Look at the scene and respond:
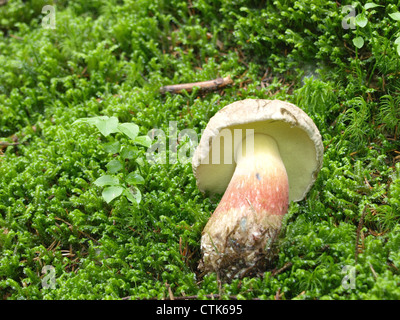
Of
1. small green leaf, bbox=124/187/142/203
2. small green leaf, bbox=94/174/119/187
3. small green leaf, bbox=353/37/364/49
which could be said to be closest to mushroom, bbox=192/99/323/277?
small green leaf, bbox=124/187/142/203

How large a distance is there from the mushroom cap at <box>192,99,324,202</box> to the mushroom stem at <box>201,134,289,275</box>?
88mm

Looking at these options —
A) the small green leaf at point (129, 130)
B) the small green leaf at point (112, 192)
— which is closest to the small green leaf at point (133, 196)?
the small green leaf at point (112, 192)

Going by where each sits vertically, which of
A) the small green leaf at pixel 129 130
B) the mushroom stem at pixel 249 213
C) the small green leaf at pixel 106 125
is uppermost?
the small green leaf at pixel 106 125

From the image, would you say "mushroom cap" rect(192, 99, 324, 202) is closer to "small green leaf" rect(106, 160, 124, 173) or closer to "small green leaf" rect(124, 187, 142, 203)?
"small green leaf" rect(124, 187, 142, 203)

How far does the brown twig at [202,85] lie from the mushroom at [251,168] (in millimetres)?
1045

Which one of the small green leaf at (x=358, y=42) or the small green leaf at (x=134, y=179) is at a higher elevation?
the small green leaf at (x=358, y=42)

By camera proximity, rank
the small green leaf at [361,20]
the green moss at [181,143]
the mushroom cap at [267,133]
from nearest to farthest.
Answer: the mushroom cap at [267,133] → the green moss at [181,143] → the small green leaf at [361,20]

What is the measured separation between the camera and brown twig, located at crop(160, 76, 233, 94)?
3.12 metres

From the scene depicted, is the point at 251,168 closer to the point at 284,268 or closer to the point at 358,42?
the point at 284,268

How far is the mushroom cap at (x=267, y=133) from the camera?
6.23ft

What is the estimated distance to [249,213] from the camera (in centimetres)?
199

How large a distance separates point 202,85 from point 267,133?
1.14 metres

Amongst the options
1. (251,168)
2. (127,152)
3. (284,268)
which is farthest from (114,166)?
(284,268)

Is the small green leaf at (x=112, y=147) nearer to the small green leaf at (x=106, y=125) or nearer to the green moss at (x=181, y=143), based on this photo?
the green moss at (x=181, y=143)
